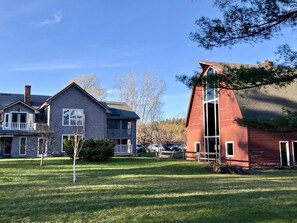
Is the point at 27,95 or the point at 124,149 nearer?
the point at 27,95

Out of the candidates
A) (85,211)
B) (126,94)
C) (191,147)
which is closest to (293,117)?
(85,211)

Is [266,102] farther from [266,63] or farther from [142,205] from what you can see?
[142,205]

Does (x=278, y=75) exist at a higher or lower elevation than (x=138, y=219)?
higher

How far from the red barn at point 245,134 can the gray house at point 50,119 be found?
40.8ft

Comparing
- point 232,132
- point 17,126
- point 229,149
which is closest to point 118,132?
point 17,126

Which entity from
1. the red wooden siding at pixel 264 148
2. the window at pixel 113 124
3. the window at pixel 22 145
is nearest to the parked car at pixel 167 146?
the window at pixel 113 124

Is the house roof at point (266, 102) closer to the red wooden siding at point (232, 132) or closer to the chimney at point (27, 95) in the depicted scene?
the red wooden siding at point (232, 132)

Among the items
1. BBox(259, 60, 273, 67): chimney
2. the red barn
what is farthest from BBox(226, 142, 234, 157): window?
BBox(259, 60, 273, 67): chimney

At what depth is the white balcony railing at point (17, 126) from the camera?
110ft

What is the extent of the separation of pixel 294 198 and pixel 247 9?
18.8 feet

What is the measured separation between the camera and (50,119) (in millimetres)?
34344

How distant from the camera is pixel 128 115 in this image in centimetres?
4084

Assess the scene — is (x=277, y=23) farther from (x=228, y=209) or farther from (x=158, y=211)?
(x=158, y=211)

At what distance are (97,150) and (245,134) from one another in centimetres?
1126
